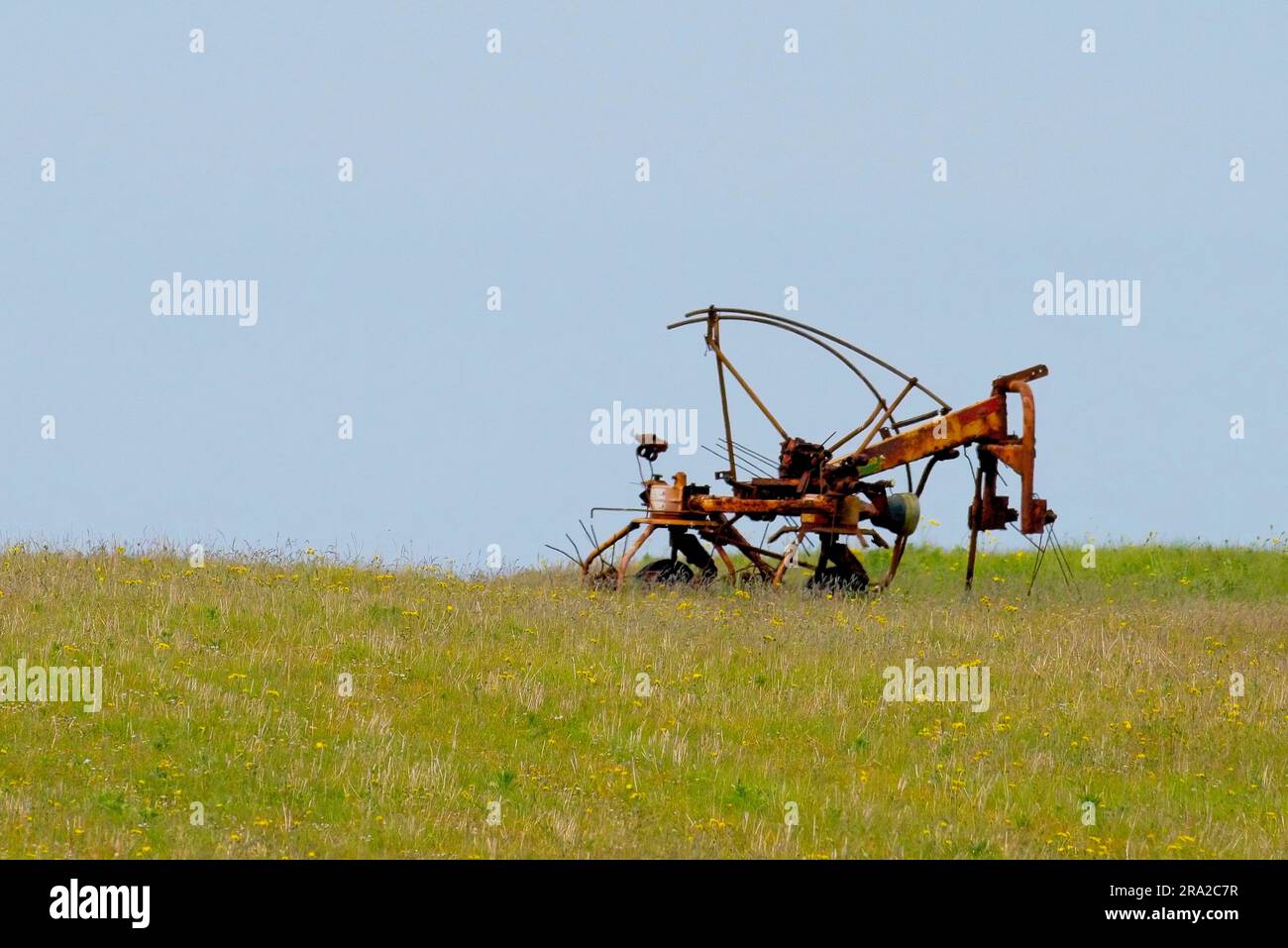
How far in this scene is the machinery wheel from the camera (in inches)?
851

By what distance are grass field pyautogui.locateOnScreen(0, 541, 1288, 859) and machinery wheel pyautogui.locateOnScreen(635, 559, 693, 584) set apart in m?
2.01

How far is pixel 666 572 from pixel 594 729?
30.1ft

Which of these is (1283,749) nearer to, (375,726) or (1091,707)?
(1091,707)

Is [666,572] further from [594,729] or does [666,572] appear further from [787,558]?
[594,729]

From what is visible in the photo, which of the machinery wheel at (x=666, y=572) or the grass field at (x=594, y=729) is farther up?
the machinery wheel at (x=666, y=572)

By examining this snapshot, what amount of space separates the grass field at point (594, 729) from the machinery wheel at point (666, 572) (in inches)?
79.1

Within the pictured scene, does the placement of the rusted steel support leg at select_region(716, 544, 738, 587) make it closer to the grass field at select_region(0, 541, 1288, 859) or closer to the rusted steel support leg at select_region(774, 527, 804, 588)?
the rusted steel support leg at select_region(774, 527, 804, 588)

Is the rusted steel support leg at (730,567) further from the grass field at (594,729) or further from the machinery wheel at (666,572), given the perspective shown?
the grass field at (594,729)

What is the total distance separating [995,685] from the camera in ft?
49.6

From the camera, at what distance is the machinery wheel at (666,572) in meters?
21.6

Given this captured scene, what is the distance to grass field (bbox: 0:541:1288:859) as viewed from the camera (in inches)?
405

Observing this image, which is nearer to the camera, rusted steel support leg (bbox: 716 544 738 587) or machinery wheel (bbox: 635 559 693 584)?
rusted steel support leg (bbox: 716 544 738 587)

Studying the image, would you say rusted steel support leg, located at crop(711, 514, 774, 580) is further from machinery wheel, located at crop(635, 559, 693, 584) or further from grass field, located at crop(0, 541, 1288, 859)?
grass field, located at crop(0, 541, 1288, 859)

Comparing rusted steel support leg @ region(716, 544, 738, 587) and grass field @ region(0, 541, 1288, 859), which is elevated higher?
rusted steel support leg @ region(716, 544, 738, 587)
